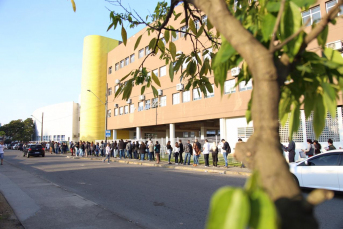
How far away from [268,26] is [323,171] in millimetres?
8366

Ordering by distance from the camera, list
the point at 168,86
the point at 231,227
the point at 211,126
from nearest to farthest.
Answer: the point at 231,227 → the point at 168,86 → the point at 211,126

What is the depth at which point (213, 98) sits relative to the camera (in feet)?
77.7

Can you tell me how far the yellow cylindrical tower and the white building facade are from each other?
9455 mm

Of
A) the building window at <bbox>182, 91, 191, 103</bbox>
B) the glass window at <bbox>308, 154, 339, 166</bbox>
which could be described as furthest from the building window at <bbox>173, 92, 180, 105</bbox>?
the glass window at <bbox>308, 154, 339, 166</bbox>

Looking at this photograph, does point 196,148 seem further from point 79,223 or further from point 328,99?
point 328,99

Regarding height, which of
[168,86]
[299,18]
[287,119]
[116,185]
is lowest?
[116,185]

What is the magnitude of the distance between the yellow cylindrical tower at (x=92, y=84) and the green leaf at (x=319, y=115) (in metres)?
44.6

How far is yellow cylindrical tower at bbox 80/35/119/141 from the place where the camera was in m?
43.6

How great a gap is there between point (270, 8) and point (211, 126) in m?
33.1

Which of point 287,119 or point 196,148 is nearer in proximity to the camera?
point 287,119

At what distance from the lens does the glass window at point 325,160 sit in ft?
25.5

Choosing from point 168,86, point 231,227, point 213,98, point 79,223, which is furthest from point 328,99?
point 168,86

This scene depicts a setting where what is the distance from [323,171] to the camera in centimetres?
786

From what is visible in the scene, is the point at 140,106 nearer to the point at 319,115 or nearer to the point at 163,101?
the point at 163,101
